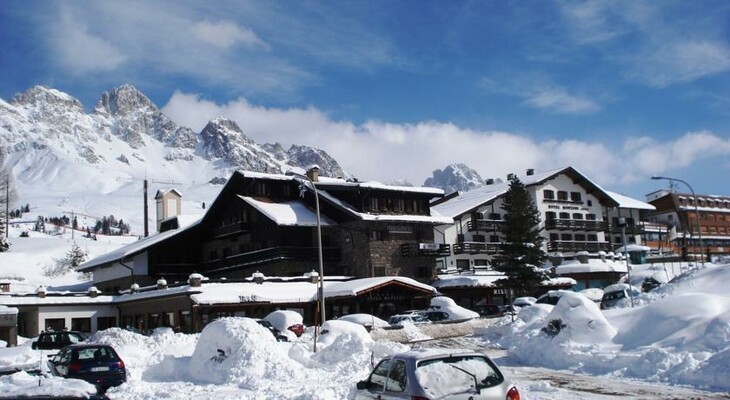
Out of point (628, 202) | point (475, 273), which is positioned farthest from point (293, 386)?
point (628, 202)

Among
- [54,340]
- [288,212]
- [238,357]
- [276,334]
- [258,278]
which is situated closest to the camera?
[238,357]

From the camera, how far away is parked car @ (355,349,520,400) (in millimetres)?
10781

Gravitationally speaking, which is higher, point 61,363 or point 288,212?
point 288,212

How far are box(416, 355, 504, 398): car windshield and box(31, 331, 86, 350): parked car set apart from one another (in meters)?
23.9

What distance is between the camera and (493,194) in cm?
6938

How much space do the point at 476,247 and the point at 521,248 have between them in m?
14.9

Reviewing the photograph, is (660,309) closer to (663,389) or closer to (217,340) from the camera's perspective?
(663,389)

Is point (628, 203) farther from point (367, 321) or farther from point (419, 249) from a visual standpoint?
point (367, 321)

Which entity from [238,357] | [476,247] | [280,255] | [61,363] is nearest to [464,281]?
[476,247]

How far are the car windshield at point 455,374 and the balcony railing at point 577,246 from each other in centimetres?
6066

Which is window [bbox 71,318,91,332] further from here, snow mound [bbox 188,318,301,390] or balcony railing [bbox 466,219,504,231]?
balcony railing [bbox 466,219,504,231]

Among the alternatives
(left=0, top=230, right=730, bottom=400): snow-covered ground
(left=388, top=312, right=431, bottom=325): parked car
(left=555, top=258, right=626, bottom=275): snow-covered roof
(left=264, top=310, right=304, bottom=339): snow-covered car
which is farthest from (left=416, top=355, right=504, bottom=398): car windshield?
(left=555, top=258, right=626, bottom=275): snow-covered roof

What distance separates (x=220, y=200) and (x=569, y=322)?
38638 millimetres

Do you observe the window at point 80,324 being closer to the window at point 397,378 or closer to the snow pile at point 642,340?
the snow pile at point 642,340
